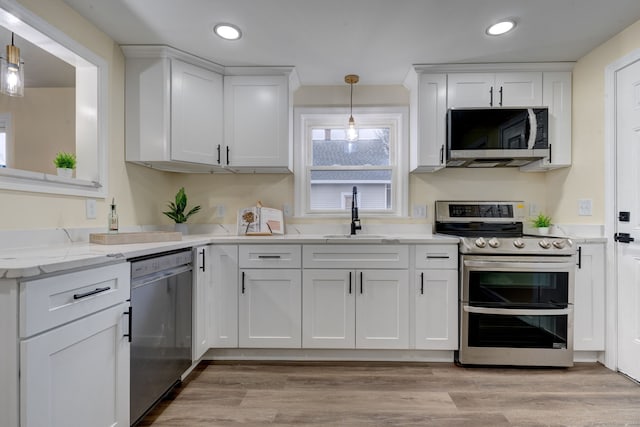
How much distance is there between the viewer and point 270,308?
2.36 m

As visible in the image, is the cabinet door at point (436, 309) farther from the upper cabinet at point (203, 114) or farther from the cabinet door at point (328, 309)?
the upper cabinet at point (203, 114)

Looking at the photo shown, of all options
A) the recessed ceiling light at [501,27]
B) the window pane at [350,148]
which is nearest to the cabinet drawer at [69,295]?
the window pane at [350,148]

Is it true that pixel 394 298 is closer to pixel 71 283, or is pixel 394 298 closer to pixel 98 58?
pixel 71 283

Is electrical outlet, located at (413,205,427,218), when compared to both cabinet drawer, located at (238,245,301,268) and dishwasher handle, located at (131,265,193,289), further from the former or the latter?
dishwasher handle, located at (131,265,193,289)

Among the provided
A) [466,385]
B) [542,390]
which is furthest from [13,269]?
[542,390]

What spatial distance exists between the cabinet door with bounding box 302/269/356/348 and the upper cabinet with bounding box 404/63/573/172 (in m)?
1.22

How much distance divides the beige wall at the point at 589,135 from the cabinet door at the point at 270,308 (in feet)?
7.37

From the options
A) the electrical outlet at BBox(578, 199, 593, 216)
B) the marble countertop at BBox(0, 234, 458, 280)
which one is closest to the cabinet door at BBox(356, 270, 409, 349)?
the marble countertop at BBox(0, 234, 458, 280)

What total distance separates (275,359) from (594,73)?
320 centimetres

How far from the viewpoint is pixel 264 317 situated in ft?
7.73

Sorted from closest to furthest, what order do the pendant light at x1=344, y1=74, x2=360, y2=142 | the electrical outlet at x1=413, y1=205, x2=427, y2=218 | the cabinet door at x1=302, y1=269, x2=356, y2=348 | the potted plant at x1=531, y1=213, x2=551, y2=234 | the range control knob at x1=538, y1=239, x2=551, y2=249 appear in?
the range control knob at x1=538, y1=239, x2=551, y2=249 < the cabinet door at x1=302, y1=269, x2=356, y2=348 < the potted plant at x1=531, y1=213, x2=551, y2=234 < the pendant light at x1=344, y1=74, x2=360, y2=142 < the electrical outlet at x1=413, y1=205, x2=427, y2=218

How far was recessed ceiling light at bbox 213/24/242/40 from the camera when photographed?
6.84 feet

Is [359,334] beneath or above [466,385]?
above

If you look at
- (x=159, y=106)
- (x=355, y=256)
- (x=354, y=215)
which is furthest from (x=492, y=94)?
(x=159, y=106)
